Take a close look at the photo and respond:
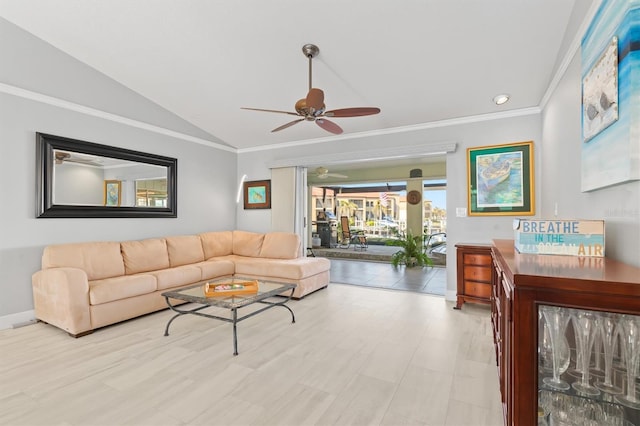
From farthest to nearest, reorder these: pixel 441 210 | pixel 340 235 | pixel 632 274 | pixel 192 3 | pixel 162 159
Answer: pixel 340 235, pixel 441 210, pixel 162 159, pixel 192 3, pixel 632 274

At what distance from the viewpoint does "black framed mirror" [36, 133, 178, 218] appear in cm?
358

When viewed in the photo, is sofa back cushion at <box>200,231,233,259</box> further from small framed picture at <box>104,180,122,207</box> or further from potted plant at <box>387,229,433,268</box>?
potted plant at <box>387,229,433,268</box>

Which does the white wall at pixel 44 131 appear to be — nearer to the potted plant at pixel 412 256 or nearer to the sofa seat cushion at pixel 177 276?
the sofa seat cushion at pixel 177 276

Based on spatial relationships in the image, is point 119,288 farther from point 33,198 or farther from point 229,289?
point 33,198

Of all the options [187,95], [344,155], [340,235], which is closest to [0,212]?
[187,95]

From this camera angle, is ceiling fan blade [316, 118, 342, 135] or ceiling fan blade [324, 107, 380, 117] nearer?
ceiling fan blade [324, 107, 380, 117]

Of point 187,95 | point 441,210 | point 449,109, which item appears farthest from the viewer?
point 441,210

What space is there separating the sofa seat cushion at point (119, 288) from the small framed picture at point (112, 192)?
1262 millimetres

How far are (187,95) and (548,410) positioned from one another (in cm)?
487

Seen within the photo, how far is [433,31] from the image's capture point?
110 inches

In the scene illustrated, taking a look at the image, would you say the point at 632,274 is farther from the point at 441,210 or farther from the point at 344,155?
the point at 441,210

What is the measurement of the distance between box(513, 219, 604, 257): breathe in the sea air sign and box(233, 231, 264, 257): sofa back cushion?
4.33m

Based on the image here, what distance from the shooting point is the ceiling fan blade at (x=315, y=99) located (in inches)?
110

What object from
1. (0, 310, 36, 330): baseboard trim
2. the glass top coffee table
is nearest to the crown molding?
the glass top coffee table
